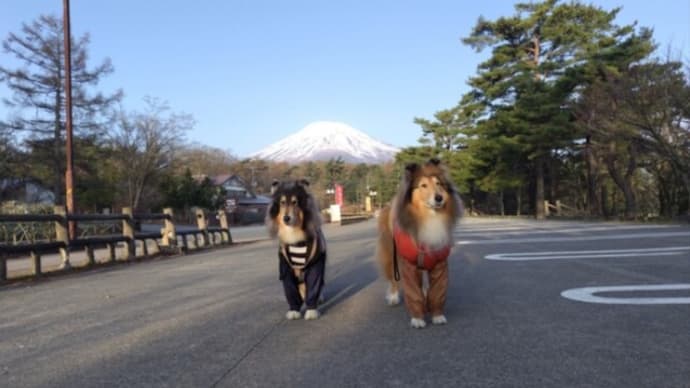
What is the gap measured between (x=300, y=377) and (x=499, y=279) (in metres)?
3.77

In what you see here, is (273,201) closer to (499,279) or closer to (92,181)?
(499,279)

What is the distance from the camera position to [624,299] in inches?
172

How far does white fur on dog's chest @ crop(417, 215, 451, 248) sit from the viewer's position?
3.81 meters

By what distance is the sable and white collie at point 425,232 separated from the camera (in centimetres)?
377

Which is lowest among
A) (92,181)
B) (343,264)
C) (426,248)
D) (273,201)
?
(343,264)

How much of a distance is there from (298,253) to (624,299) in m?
3.03

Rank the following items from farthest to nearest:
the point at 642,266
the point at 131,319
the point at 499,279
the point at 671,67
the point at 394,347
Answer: the point at 671,67
the point at 642,266
the point at 499,279
the point at 131,319
the point at 394,347

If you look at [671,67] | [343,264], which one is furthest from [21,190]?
[671,67]

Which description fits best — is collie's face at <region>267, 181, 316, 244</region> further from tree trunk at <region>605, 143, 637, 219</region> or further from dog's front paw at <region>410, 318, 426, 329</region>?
tree trunk at <region>605, 143, 637, 219</region>

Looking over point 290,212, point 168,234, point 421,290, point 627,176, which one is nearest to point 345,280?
point 290,212

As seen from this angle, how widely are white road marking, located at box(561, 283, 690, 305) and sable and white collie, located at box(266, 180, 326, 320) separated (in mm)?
2441

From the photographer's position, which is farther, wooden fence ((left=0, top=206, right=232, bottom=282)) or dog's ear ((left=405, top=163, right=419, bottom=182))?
wooden fence ((left=0, top=206, right=232, bottom=282))

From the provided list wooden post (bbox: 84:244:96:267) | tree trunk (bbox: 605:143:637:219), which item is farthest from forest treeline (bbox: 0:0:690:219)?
wooden post (bbox: 84:244:96:267)

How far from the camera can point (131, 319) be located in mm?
4527
